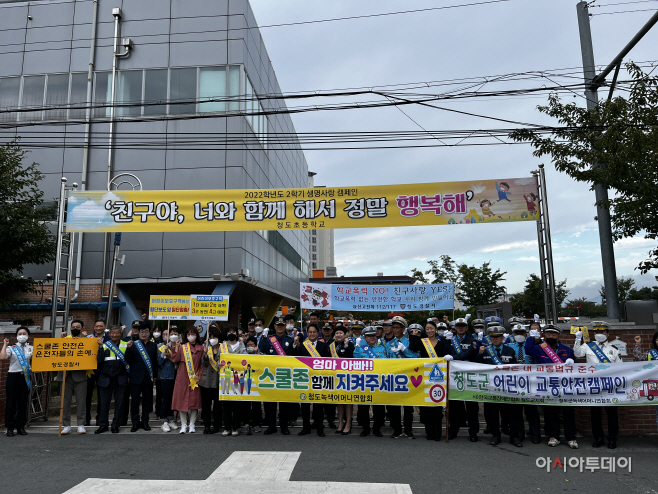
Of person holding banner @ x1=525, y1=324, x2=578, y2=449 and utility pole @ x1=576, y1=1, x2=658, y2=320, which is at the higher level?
utility pole @ x1=576, y1=1, x2=658, y2=320

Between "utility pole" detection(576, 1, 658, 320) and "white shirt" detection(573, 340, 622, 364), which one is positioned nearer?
"white shirt" detection(573, 340, 622, 364)

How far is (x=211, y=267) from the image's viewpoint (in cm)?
1834

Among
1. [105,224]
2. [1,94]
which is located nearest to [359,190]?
[105,224]

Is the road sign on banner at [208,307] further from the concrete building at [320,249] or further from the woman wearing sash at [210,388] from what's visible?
the concrete building at [320,249]

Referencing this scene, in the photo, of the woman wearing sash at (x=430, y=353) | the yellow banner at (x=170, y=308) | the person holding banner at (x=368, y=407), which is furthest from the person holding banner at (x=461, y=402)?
the yellow banner at (x=170, y=308)

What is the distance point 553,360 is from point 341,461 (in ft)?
12.2

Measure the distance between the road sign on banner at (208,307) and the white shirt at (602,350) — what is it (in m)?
7.76

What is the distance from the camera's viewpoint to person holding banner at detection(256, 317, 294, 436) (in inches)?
324

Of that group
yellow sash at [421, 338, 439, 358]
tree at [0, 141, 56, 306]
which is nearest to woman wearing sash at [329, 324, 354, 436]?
yellow sash at [421, 338, 439, 358]

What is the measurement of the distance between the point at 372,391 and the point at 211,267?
38.3 ft

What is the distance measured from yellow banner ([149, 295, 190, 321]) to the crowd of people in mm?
2885

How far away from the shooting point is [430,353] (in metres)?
8.23

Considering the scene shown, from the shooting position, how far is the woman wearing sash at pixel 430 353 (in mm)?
7793

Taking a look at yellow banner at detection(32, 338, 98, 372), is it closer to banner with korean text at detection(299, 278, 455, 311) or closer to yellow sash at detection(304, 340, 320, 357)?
yellow sash at detection(304, 340, 320, 357)
